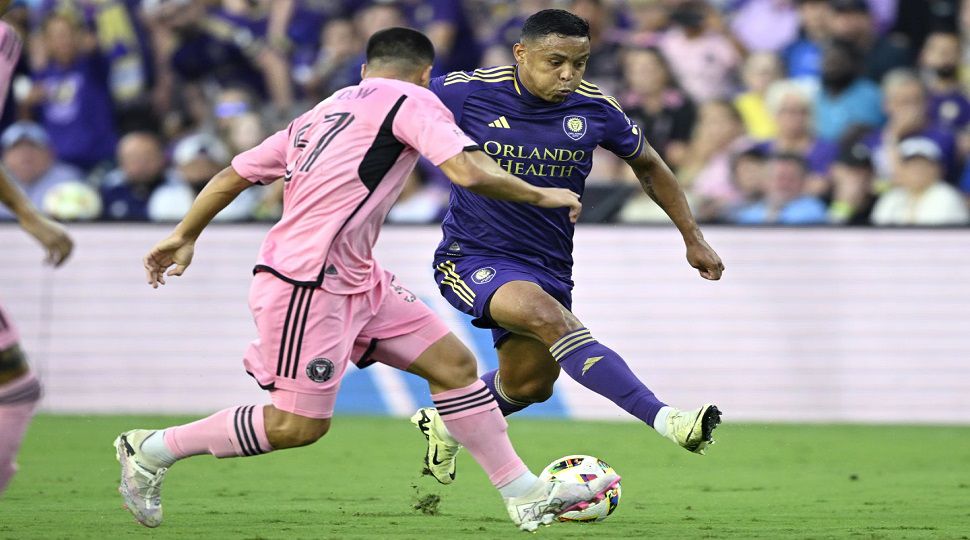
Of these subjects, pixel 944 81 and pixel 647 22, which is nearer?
pixel 944 81

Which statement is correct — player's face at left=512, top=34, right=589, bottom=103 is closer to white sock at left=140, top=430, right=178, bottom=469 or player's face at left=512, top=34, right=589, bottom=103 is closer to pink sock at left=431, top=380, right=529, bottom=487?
pink sock at left=431, top=380, right=529, bottom=487

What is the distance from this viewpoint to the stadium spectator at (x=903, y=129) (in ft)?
44.7

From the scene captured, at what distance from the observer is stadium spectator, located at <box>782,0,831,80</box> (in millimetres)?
14266

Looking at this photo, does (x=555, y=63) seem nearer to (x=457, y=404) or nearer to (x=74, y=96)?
(x=457, y=404)

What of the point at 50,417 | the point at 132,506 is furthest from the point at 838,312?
the point at 132,506

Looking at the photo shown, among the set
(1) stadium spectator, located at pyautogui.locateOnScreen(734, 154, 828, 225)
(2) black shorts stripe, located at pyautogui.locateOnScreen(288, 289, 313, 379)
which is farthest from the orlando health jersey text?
(1) stadium spectator, located at pyautogui.locateOnScreen(734, 154, 828, 225)

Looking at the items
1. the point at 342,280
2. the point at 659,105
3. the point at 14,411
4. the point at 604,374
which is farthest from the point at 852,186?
the point at 14,411

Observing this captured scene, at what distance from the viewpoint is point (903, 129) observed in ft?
45.0

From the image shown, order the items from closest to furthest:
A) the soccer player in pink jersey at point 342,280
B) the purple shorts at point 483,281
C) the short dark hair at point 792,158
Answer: the soccer player in pink jersey at point 342,280 → the purple shorts at point 483,281 → the short dark hair at point 792,158

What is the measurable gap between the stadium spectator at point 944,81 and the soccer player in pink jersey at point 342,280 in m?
8.53

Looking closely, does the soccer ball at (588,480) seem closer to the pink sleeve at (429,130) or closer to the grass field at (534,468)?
the grass field at (534,468)

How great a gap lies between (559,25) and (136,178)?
8.09 meters

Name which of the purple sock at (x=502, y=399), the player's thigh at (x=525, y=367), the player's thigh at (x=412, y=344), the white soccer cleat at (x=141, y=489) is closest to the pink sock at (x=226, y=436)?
the white soccer cleat at (x=141, y=489)

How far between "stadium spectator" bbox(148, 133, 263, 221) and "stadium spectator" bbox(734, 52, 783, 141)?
188 inches
